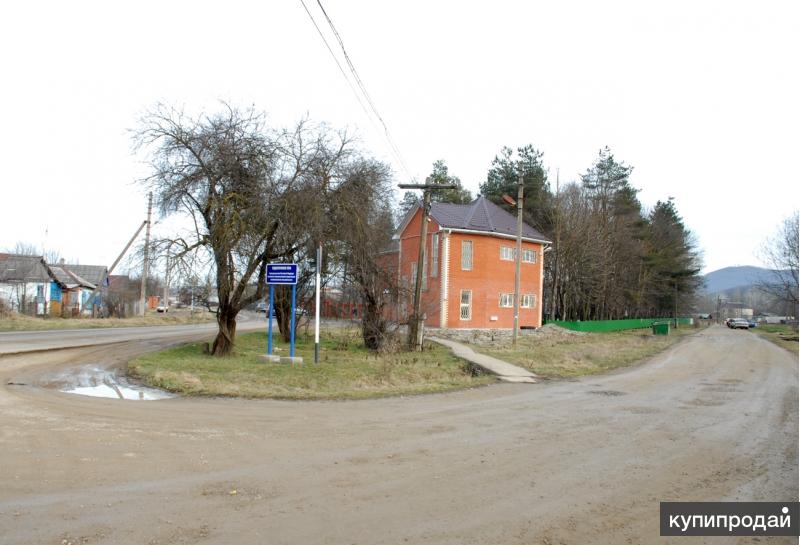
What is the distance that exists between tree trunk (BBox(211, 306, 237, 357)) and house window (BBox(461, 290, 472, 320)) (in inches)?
749

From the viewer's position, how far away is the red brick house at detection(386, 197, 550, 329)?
35.2 meters

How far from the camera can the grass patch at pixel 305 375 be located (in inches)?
485

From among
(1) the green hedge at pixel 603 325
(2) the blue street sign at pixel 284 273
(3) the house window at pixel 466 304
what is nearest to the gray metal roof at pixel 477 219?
(3) the house window at pixel 466 304

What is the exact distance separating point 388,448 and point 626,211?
62.6 metres

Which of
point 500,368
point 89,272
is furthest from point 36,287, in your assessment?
point 500,368

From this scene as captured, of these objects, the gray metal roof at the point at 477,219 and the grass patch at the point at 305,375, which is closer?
the grass patch at the point at 305,375

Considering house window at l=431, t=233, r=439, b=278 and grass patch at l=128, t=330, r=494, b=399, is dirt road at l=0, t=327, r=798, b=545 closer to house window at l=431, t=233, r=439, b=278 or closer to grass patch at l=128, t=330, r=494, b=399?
grass patch at l=128, t=330, r=494, b=399

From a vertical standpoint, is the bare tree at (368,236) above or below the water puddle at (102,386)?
above

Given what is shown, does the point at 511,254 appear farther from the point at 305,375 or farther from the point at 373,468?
the point at 373,468

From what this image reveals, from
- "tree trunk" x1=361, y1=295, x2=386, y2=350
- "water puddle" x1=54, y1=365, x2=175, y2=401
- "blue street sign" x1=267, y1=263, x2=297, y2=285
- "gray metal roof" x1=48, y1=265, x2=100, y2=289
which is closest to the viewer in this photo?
"water puddle" x1=54, y1=365, x2=175, y2=401

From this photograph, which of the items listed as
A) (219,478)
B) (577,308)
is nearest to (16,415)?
(219,478)

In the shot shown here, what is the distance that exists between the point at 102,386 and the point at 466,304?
83.9 feet

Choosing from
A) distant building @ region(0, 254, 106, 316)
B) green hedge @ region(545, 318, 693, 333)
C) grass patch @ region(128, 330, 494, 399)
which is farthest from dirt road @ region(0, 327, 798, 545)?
distant building @ region(0, 254, 106, 316)

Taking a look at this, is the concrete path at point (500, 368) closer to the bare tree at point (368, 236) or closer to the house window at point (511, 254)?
the bare tree at point (368, 236)
